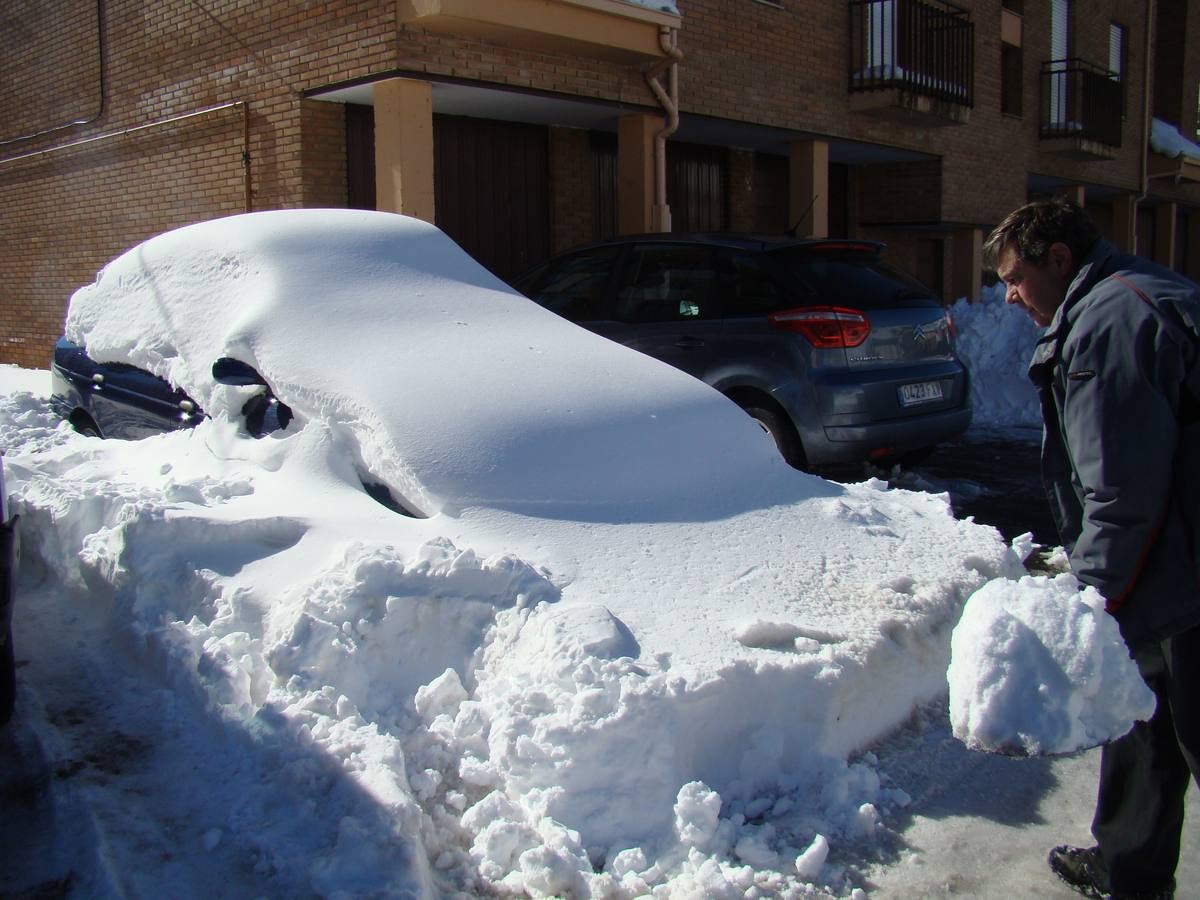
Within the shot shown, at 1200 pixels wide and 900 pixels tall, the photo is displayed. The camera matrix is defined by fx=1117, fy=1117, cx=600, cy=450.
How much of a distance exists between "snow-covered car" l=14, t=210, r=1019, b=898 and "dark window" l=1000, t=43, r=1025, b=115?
15070 millimetres

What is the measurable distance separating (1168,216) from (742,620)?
80.8 ft

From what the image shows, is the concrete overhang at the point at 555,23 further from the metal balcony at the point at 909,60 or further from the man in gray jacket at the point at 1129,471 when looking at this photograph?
the man in gray jacket at the point at 1129,471

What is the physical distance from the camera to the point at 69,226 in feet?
40.3

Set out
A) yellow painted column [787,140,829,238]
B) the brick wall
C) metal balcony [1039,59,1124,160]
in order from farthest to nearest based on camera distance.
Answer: metal balcony [1039,59,1124,160] → yellow painted column [787,140,829,238] → the brick wall

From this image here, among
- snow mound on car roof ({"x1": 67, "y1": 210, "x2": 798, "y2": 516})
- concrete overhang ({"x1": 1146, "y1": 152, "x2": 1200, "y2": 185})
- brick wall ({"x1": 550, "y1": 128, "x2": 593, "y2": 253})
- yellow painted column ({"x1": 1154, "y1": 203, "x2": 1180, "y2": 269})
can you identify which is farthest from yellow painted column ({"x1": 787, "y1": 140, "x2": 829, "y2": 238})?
yellow painted column ({"x1": 1154, "y1": 203, "x2": 1180, "y2": 269})

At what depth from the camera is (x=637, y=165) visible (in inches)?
417

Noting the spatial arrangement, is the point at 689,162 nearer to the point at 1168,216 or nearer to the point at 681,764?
the point at 681,764

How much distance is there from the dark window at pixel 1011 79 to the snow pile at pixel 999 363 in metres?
6.68

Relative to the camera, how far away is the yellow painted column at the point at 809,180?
1307cm

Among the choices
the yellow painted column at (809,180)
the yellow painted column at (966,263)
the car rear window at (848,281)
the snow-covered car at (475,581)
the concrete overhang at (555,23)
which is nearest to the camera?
the snow-covered car at (475,581)

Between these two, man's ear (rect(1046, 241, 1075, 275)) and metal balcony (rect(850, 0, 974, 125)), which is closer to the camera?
man's ear (rect(1046, 241, 1075, 275))

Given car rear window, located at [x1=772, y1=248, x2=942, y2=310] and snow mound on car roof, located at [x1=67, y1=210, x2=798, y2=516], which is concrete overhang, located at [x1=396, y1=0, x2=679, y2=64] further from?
snow mound on car roof, located at [x1=67, y1=210, x2=798, y2=516]

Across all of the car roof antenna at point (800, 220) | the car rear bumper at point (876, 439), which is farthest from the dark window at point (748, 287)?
the car rear bumper at point (876, 439)

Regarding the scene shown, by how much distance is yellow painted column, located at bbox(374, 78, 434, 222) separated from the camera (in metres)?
8.46
